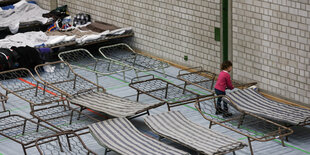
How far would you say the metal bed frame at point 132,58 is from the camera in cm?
1360

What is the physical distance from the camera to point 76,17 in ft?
54.2

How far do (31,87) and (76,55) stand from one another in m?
3.13

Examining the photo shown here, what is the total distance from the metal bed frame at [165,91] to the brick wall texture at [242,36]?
1270mm

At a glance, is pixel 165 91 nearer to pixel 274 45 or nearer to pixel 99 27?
pixel 274 45

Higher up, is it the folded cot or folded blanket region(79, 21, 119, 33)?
folded blanket region(79, 21, 119, 33)

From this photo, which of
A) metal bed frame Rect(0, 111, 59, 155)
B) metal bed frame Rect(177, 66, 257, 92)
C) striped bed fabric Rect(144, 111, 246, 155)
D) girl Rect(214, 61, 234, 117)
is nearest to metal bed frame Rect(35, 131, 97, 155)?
metal bed frame Rect(0, 111, 59, 155)

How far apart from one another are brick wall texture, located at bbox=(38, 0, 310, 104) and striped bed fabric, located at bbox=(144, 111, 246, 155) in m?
2.48

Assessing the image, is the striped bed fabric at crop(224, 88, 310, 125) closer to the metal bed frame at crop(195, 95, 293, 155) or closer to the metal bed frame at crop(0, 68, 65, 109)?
the metal bed frame at crop(195, 95, 293, 155)

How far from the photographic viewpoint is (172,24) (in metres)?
14.0

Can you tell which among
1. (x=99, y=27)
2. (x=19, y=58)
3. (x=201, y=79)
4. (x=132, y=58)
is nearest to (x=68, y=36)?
(x=99, y=27)

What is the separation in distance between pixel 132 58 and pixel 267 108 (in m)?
4.39

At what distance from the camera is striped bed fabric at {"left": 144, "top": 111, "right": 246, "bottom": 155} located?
8797 millimetres

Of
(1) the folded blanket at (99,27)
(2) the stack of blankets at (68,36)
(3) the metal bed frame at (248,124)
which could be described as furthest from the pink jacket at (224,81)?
(1) the folded blanket at (99,27)

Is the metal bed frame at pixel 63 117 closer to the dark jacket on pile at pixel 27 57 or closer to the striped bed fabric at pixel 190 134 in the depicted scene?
the striped bed fabric at pixel 190 134
